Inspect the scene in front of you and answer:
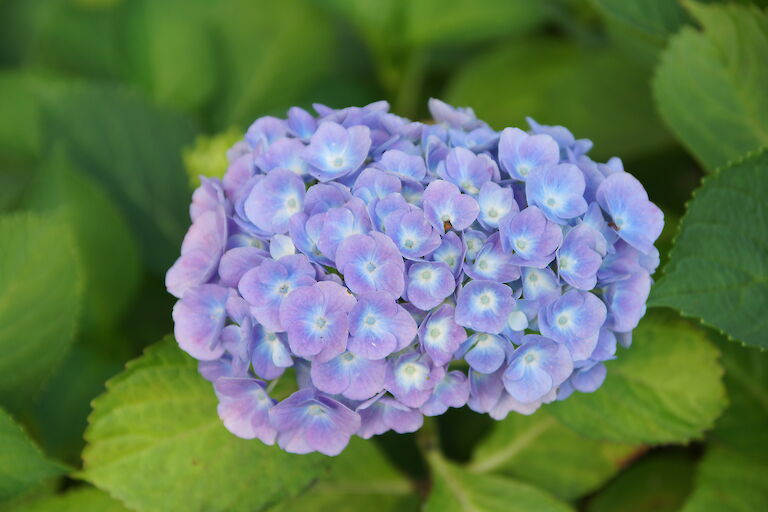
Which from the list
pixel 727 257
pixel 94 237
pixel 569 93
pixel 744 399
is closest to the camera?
pixel 727 257

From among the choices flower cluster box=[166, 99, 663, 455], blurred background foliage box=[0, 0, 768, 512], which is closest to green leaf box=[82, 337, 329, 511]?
blurred background foliage box=[0, 0, 768, 512]

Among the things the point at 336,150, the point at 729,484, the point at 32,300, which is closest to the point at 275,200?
the point at 336,150

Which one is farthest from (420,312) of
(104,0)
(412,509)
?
(104,0)

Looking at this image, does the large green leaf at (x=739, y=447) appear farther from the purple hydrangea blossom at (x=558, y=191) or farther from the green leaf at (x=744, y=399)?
the purple hydrangea blossom at (x=558, y=191)

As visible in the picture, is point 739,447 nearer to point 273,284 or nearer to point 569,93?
point 569,93

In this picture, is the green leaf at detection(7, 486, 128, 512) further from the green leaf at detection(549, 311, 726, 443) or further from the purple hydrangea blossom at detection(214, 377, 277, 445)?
the green leaf at detection(549, 311, 726, 443)

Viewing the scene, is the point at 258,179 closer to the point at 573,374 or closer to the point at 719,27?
the point at 573,374
